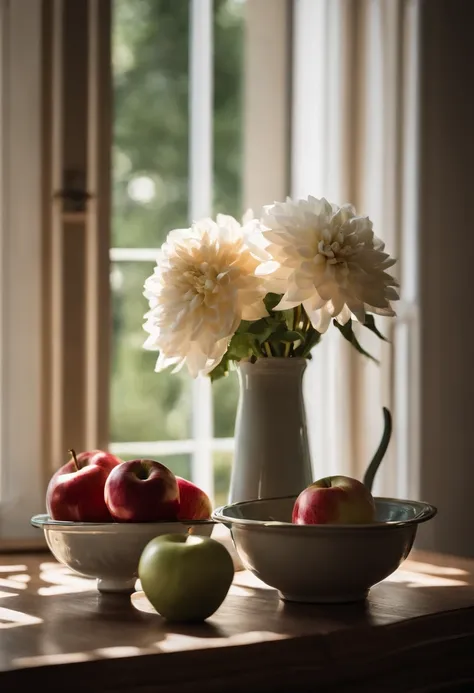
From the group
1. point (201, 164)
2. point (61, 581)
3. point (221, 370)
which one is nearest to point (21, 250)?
point (201, 164)

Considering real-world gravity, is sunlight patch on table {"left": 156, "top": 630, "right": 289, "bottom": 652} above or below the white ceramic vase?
A: below

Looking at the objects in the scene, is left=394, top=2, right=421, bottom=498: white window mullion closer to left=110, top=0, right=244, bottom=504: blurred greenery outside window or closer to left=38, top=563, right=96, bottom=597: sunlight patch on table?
left=38, top=563, right=96, bottom=597: sunlight patch on table

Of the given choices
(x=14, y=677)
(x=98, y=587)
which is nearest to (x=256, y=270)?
(x=98, y=587)

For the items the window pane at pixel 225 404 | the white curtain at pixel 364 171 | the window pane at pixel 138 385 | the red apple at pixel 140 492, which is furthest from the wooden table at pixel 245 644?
the window pane at pixel 138 385

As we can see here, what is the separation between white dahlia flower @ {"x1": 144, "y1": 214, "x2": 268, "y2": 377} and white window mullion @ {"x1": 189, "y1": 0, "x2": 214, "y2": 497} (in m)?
1.00

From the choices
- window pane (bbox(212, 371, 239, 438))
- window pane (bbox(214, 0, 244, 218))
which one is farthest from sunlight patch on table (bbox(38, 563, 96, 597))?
window pane (bbox(214, 0, 244, 218))

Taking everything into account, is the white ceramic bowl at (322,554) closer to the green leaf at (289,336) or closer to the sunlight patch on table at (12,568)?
the green leaf at (289,336)

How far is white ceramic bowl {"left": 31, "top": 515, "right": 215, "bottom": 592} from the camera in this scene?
113 centimetres

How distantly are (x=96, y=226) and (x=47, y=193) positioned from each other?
112 mm

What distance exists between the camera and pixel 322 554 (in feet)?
3.45

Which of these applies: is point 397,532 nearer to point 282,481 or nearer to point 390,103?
point 282,481

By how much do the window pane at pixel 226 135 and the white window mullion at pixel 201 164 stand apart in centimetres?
287

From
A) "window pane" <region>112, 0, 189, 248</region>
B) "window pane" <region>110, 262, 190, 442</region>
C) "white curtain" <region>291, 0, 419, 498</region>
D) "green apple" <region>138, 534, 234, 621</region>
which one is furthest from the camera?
"window pane" <region>110, 262, 190, 442</region>

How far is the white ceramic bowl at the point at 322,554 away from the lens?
3.44ft
